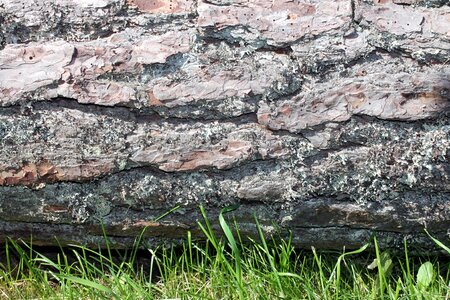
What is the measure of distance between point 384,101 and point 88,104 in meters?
0.76

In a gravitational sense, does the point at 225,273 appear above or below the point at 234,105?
below

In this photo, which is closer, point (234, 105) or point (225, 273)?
point (234, 105)

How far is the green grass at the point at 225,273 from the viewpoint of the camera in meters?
1.77

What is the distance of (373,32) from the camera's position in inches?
66.9

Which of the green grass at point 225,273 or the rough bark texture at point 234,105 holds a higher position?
the rough bark texture at point 234,105

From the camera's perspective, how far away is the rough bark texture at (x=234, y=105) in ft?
5.56

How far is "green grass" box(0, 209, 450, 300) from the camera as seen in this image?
5.82 ft

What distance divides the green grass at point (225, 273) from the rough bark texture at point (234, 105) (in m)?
0.15

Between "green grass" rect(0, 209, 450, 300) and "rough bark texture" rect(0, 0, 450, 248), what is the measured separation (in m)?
0.15

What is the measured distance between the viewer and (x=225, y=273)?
1.84 m

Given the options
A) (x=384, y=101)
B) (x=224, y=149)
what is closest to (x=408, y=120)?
(x=384, y=101)

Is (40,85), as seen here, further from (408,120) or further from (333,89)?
(408,120)

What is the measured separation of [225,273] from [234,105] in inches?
18.7

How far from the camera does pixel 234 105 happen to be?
171 centimetres
